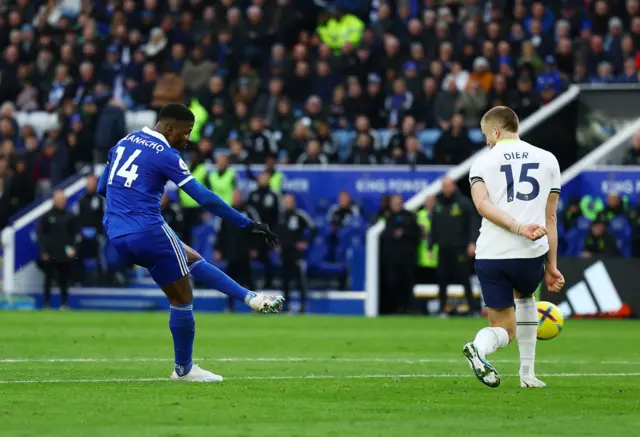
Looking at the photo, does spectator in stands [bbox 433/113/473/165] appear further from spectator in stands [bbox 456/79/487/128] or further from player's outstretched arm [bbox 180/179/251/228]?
player's outstretched arm [bbox 180/179/251/228]

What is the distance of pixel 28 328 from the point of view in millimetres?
18719

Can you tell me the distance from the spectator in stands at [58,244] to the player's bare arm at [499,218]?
16.7 m

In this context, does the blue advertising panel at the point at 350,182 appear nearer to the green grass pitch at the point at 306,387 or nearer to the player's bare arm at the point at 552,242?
the green grass pitch at the point at 306,387

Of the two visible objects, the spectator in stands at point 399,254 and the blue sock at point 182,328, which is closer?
the blue sock at point 182,328

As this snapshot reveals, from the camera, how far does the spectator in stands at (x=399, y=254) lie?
2456 cm

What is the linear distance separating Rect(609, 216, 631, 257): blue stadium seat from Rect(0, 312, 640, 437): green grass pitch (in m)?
5.47

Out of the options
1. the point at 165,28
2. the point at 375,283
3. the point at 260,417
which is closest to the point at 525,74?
the point at 375,283

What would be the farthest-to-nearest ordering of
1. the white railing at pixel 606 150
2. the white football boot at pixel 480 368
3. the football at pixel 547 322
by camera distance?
the white railing at pixel 606 150
the football at pixel 547 322
the white football boot at pixel 480 368

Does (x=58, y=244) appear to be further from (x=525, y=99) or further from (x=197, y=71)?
(x=525, y=99)

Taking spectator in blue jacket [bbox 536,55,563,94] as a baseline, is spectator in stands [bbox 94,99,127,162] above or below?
below

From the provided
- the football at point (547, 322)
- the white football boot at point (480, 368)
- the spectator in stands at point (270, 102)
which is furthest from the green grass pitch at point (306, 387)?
the spectator in stands at point (270, 102)

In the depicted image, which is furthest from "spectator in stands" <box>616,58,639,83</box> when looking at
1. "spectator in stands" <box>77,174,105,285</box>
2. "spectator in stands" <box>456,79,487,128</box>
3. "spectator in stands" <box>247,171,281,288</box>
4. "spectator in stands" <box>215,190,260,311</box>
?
"spectator in stands" <box>77,174,105,285</box>

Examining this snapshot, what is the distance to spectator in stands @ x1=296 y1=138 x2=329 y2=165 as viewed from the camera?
2592 cm

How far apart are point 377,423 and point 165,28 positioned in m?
23.6
